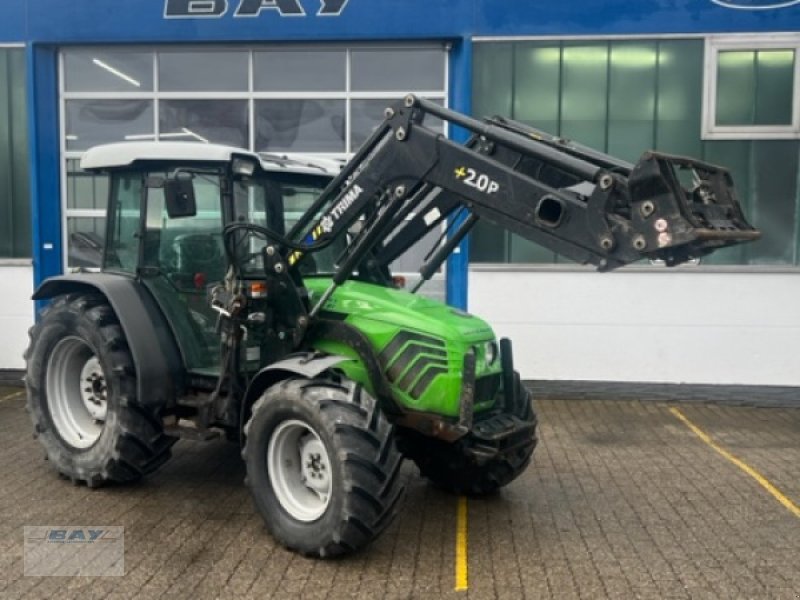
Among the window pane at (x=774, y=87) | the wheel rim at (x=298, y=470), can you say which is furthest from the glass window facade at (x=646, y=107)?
the wheel rim at (x=298, y=470)

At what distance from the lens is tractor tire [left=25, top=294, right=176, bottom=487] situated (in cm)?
538

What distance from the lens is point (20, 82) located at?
34.3ft

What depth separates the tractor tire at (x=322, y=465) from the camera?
425 cm

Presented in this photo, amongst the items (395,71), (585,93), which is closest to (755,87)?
(585,93)

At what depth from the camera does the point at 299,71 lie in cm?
1044

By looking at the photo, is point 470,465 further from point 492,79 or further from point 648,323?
point 492,79

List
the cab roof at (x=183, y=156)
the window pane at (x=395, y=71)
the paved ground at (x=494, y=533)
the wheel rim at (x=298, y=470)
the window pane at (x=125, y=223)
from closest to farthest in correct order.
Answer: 1. the paved ground at (x=494, y=533)
2. the wheel rim at (x=298, y=470)
3. the cab roof at (x=183, y=156)
4. the window pane at (x=125, y=223)
5. the window pane at (x=395, y=71)

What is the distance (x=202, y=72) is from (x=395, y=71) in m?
2.66

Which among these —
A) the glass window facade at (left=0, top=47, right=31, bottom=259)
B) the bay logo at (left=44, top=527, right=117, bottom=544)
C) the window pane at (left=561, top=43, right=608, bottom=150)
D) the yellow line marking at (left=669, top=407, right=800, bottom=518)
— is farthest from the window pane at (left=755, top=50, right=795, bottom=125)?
the glass window facade at (left=0, top=47, right=31, bottom=259)

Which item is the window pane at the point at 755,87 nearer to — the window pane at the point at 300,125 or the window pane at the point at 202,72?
the window pane at the point at 300,125

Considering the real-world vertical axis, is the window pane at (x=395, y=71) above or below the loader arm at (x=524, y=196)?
above

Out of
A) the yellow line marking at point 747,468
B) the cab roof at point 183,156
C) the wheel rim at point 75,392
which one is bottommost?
the yellow line marking at point 747,468

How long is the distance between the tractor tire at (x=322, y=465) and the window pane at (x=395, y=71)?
6.64 m

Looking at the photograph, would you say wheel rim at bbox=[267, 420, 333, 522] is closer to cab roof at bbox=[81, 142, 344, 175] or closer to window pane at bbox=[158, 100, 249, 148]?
cab roof at bbox=[81, 142, 344, 175]
